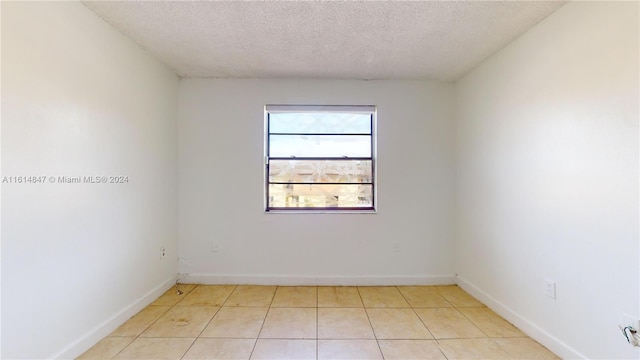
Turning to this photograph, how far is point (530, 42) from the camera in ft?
7.14

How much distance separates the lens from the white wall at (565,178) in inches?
61.1

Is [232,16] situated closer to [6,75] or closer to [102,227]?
[6,75]

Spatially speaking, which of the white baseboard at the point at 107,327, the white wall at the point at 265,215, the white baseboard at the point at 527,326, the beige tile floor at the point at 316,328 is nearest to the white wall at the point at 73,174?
the white baseboard at the point at 107,327

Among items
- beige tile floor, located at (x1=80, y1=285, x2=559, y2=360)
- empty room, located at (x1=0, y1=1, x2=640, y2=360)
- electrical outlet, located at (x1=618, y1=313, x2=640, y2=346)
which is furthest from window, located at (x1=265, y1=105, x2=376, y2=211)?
electrical outlet, located at (x1=618, y1=313, x2=640, y2=346)

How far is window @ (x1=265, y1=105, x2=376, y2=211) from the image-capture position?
11.0 feet

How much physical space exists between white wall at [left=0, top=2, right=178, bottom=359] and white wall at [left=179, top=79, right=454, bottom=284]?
0.50 metres

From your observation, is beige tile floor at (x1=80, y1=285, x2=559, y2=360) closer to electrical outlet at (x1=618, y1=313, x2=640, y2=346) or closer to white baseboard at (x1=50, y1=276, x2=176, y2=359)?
white baseboard at (x1=50, y1=276, x2=176, y2=359)

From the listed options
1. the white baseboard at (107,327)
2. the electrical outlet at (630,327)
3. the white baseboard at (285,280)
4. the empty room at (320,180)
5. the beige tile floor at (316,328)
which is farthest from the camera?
the white baseboard at (285,280)

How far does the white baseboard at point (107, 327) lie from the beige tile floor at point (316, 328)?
0.15ft

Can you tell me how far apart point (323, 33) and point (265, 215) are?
77.8 inches

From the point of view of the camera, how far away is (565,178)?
6.19 ft

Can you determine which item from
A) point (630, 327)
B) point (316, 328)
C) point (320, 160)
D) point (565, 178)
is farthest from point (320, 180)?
point (630, 327)

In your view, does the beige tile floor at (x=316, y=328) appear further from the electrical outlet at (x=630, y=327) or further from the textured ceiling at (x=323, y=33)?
the textured ceiling at (x=323, y=33)

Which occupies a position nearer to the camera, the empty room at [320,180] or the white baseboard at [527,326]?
the empty room at [320,180]
